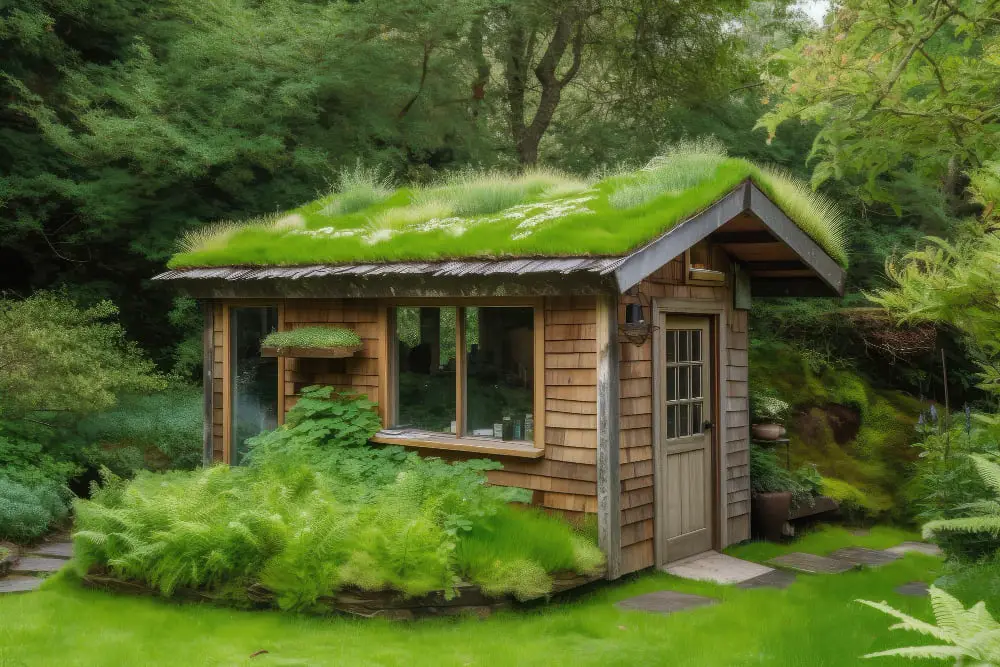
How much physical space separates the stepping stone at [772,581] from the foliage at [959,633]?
4.03 m

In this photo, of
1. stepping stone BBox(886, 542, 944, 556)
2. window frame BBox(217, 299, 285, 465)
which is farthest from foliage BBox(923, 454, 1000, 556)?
window frame BBox(217, 299, 285, 465)

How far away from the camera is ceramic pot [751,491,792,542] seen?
378 inches

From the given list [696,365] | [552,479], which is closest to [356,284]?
[552,479]

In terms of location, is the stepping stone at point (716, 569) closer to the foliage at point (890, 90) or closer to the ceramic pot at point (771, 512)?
the ceramic pot at point (771, 512)

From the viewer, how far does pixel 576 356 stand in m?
7.57

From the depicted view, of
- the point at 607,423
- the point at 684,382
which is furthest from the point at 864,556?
the point at 607,423

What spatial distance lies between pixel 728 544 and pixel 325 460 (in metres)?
4.11

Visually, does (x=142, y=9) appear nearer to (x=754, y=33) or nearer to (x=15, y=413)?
(x=15, y=413)

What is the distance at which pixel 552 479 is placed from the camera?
25.4 ft

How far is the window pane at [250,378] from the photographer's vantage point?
10094 mm

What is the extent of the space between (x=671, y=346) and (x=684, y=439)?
2.94 feet

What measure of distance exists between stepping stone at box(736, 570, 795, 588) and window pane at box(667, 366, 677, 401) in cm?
175

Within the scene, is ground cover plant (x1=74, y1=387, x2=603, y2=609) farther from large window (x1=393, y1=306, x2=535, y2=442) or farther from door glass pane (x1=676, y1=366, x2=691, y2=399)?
door glass pane (x1=676, y1=366, x2=691, y2=399)

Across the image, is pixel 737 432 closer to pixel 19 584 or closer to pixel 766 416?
pixel 766 416
